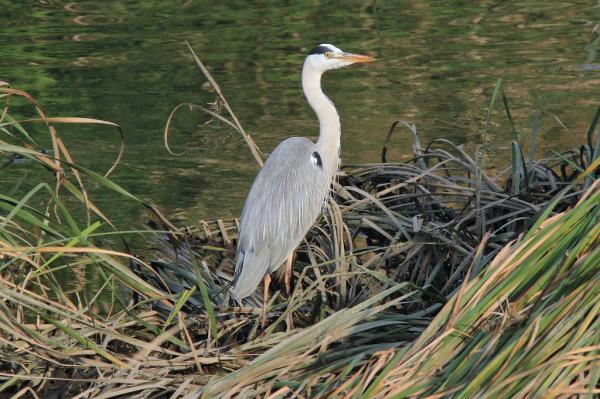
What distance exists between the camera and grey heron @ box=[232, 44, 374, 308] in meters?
4.14

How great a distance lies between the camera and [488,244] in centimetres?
377

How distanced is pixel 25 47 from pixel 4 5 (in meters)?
1.57

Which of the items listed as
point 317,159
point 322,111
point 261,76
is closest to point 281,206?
point 317,159

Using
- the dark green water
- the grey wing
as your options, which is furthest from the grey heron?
the dark green water

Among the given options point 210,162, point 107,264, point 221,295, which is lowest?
point 210,162

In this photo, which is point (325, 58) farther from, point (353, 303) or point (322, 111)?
point (353, 303)

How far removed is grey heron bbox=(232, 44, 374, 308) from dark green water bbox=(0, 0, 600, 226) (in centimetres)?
170

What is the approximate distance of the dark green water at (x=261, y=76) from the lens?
23.2 feet

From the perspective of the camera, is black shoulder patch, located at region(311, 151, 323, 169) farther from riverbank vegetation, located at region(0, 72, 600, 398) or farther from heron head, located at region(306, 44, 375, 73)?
heron head, located at region(306, 44, 375, 73)

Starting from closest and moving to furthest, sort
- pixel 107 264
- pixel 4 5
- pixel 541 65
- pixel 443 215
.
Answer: pixel 107 264 → pixel 443 215 → pixel 541 65 → pixel 4 5

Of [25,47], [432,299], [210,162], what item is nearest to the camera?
[432,299]

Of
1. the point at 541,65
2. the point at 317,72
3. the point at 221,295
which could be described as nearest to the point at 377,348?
the point at 221,295

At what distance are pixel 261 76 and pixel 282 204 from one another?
15.1ft

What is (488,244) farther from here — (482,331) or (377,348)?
(482,331)
